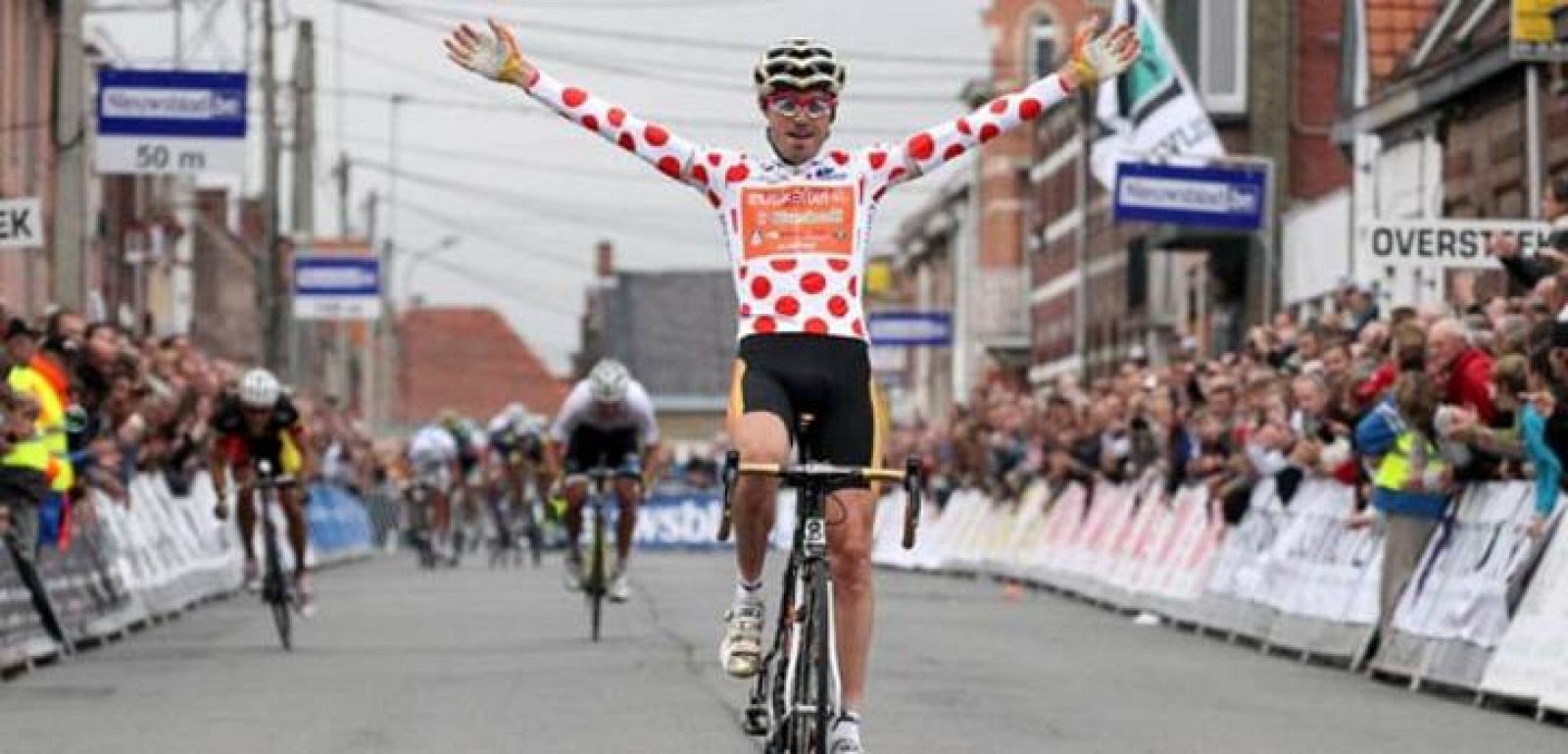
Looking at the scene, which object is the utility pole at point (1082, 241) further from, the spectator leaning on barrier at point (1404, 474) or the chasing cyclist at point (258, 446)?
the spectator leaning on barrier at point (1404, 474)

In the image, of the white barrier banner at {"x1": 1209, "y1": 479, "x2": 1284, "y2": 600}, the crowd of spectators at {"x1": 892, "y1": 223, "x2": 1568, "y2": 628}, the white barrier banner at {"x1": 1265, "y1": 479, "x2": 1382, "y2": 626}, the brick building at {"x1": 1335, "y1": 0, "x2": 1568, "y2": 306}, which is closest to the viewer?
the crowd of spectators at {"x1": 892, "y1": 223, "x2": 1568, "y2": 628}

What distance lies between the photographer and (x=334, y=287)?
6256 centimetres

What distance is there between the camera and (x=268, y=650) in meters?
23.0

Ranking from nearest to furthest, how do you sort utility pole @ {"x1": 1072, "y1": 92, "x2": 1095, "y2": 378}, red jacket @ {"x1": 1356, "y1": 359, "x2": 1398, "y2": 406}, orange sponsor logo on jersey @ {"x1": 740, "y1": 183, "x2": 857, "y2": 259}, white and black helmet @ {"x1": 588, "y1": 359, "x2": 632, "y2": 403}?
orange sponsor logo on jersey @ {"x1": 740, "y1": 183, "x2": 857, "y2": 259} < red jacket @ {"x1": 1356, "y1": 359, "x2": 1398, "y2": 406} < white and black helmet @ {"x1": 588, "y1": 359, "x2": 632, "y2": 403} < utility pole @ {"x1": 1072, "y1": 92, "x2": 1095, "y2": 378}

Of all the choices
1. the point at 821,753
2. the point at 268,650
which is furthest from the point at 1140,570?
the point at 821,753

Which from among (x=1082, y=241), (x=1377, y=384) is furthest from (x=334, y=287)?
(x=1377, y=384)

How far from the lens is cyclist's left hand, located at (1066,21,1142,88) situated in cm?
1345

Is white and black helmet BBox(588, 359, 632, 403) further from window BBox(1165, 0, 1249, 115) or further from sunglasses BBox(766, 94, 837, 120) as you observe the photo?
window BBox(1165, 0, 1249, 115)

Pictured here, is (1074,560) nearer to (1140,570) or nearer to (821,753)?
(1140,570)

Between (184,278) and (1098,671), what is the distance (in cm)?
8002

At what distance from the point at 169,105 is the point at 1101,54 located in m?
25.5

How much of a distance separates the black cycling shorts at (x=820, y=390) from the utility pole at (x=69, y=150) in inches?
787

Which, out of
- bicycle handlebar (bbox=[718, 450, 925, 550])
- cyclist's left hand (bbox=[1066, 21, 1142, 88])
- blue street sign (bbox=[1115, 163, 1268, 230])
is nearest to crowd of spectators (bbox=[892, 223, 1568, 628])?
blue street sign (bbox=[1115, 163, 1268, 230])

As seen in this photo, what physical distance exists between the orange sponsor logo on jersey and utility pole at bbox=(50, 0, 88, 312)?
19.7m
